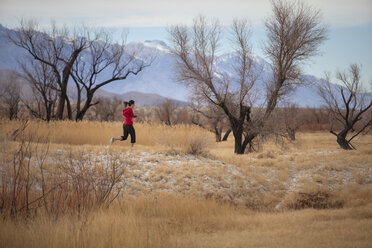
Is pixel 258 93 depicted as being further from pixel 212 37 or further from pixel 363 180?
pixel 363 180

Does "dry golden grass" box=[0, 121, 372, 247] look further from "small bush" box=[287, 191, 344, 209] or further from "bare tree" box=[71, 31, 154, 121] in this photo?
"bare tree" box=[71, 31, 154, 121]

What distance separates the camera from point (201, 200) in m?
9.20

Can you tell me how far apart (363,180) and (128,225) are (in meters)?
10.7

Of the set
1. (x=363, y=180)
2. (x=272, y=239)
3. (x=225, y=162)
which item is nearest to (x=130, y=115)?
(x=225, y=162)

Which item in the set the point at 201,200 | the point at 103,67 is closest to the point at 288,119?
the point at 103,67

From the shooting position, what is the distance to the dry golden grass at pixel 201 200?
17.1ft

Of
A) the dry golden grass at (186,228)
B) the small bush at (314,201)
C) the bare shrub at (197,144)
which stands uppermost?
the bare shrub at (197,144)

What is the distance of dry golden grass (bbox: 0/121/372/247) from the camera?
17.1 feet

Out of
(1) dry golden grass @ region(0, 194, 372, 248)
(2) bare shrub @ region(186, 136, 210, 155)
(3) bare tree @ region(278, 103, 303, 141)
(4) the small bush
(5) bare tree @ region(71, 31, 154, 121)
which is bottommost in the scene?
(4) the small bush

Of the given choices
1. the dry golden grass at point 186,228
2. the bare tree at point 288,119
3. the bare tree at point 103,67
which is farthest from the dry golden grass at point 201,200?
the bare tree at point 103,67

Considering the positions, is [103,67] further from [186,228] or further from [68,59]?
[186,228]

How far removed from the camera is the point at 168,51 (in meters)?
21.6

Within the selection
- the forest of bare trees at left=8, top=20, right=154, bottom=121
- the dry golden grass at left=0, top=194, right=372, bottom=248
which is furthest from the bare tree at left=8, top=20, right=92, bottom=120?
the dry golden grass at left=0, top=194, right=372, bottom=248

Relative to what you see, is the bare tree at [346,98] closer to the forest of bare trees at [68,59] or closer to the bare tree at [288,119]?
the bare tree at [288,119]
